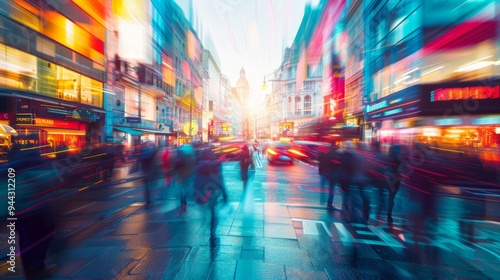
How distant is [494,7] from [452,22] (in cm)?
253

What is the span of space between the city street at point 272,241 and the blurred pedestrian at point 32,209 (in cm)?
37

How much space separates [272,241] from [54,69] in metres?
20.2

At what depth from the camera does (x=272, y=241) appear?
4.88 m

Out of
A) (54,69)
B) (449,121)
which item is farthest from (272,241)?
(449,121)

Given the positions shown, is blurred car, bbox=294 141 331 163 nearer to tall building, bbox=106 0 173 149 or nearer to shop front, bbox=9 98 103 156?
tall building, bbox=106 0 173 149

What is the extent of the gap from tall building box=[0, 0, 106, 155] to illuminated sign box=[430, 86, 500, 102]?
25626mm

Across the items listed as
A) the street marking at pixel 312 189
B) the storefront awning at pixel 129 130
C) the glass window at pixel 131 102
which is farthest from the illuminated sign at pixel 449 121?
the glass window at pixel 131 102

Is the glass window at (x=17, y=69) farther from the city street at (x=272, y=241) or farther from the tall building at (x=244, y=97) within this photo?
the tall building at (x=244, y=97)

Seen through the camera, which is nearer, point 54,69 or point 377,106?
point 54,69

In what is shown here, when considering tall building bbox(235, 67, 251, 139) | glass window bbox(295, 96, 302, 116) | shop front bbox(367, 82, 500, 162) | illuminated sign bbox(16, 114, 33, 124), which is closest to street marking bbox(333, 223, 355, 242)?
illuminated sign bbox(16, 114, 33, 124)

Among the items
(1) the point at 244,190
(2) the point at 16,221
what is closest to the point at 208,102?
(1) the point at 244,190

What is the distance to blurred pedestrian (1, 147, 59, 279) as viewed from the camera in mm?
3158

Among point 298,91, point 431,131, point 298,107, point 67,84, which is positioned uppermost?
point 298,91

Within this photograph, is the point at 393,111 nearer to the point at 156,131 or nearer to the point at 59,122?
the point at 156,131
